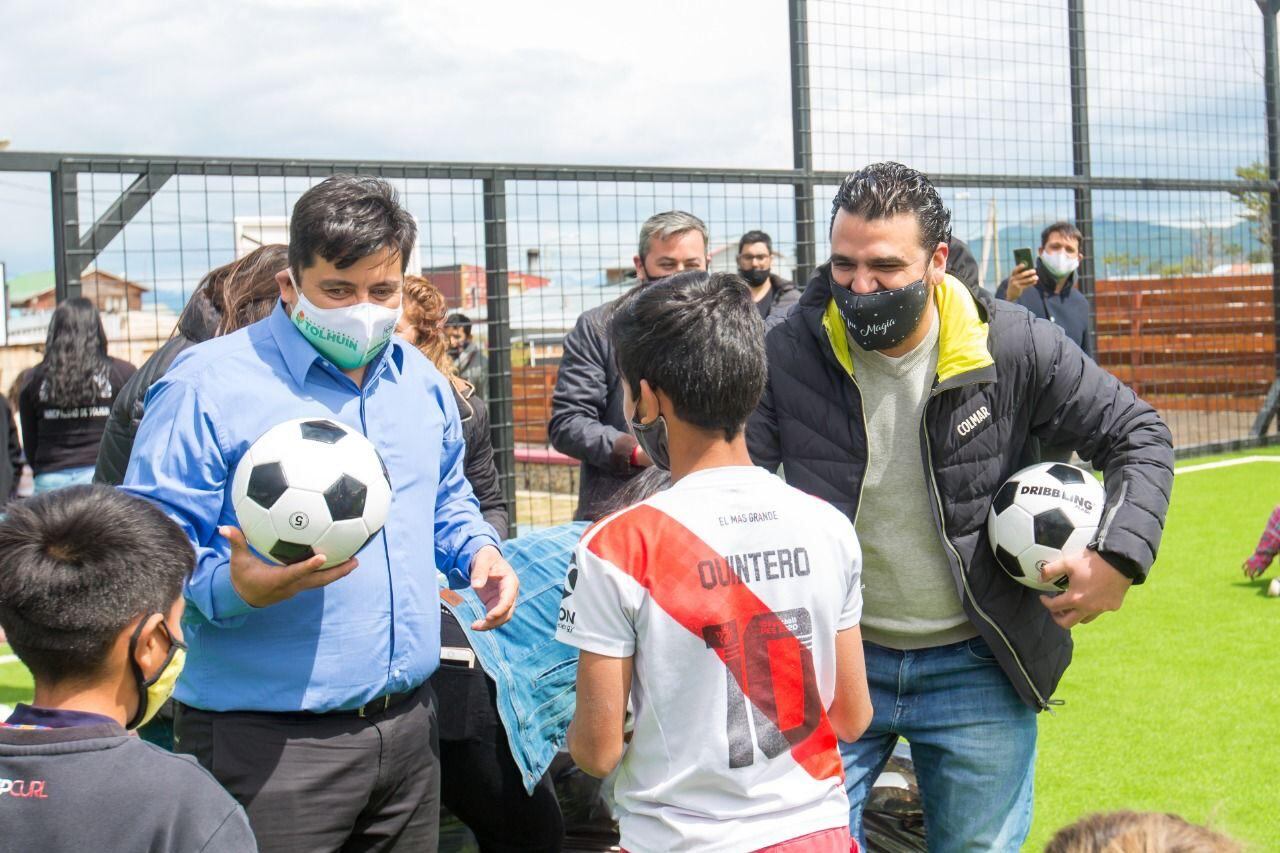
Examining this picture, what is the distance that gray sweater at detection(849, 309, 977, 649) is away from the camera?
2902 mm

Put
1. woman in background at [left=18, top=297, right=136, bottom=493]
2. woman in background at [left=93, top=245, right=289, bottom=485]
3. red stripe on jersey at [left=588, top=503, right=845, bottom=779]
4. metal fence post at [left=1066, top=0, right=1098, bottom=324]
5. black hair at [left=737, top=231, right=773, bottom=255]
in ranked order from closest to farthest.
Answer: red stripe on jersey at [left=588, top=503, right=845, bottom=779]
woman in background at [left=93, top=245, right=289, bottom=485]
woman in background at [left=18, top=297, right=136, bottom=493]
black hair at [left=737, top=231, right=773, bottom=255]
metal fence post at [left=1066, top=0, right=1098, bottom=324]

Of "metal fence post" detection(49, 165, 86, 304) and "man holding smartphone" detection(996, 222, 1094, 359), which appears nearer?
"metal fence post" detection(49, 165, 86, 304)

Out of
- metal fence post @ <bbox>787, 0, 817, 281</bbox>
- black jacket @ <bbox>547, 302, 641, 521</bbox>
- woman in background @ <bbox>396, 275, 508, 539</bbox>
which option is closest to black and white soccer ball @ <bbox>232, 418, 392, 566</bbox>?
woman in background @ <bbox>396, 275, 508, 539</bbox>

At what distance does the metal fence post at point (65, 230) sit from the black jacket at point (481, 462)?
3.08m

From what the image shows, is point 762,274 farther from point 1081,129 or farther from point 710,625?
point 1081,129

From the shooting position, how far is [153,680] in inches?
80.5

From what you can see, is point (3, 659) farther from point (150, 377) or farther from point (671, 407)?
point (671, 407)

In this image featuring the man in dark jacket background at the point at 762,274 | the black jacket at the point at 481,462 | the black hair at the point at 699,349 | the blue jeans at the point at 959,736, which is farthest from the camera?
the man in dark jacket background at the point at 762,274

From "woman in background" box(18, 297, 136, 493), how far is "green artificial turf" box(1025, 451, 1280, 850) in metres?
4.69

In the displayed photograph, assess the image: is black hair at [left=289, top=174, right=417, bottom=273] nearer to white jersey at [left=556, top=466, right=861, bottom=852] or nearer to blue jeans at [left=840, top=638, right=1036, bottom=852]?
white jersey at [left=556, top=466, right=861, bottom=852]

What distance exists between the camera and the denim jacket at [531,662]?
3.07 m

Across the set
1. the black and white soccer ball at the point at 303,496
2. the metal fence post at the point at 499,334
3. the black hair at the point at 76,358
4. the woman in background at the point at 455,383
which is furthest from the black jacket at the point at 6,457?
the black and white soccer ball at the point at 303,496

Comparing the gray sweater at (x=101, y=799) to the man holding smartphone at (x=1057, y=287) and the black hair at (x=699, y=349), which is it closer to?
the black hair at (x=699, y=349)

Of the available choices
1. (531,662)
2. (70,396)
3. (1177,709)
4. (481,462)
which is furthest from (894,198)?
(70,396)
